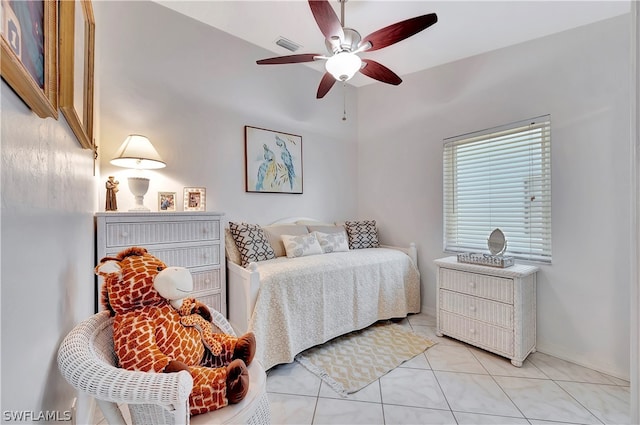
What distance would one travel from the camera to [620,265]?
193cm

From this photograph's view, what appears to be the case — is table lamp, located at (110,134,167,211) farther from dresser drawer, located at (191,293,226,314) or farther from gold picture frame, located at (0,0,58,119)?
gold picture frame, located at (0,0,58,119)

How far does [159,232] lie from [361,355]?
5.84ft

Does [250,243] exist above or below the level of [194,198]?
below

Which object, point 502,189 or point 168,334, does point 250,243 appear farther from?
point 502,189

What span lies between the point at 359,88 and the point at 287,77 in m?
1.11

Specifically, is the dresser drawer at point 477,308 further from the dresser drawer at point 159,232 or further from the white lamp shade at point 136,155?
Answer: the white lamp shade at point 136,155

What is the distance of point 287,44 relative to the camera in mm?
2725

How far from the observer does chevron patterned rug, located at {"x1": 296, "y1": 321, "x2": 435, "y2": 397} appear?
193 centimetres

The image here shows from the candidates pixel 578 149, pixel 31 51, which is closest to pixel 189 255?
pixel 31 51

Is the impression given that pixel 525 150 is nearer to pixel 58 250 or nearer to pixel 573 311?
pixel 573 311

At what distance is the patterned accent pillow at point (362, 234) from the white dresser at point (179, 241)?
156 cm

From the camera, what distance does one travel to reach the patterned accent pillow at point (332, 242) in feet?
9.59

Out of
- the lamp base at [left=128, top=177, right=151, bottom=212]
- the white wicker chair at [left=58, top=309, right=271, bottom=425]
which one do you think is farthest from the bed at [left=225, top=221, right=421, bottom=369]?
the white wicker chair at [left=58, top=309, right=271, bottom=425]

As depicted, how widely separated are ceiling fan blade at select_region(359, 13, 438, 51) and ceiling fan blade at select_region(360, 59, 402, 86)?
0.59 feet
